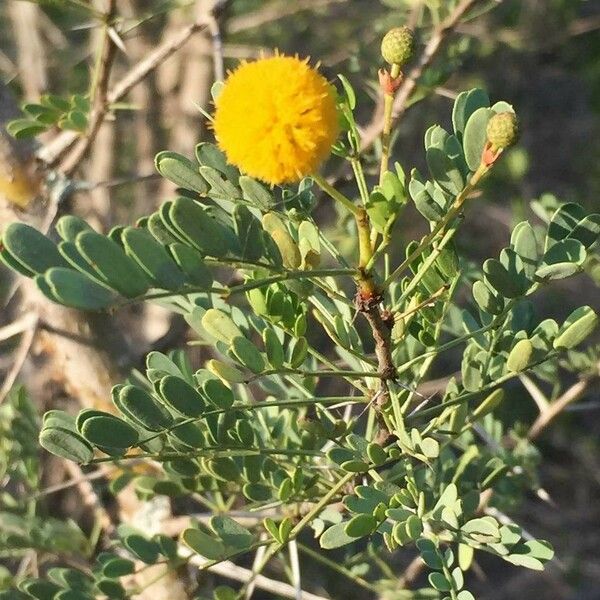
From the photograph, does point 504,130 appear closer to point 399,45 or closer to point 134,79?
point 399,45

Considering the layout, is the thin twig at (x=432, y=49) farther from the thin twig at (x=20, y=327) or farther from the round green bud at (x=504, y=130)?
the round green bud at (x=504, y=130)

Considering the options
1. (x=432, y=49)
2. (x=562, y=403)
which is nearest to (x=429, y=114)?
(x=432, y=49)

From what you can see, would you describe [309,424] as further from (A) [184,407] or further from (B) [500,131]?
(B) [500,131]

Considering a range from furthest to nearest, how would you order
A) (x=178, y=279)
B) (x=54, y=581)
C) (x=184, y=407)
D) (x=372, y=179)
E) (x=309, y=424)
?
(x=372, y=179), (x=54, y=581), (x=309, y=424), (x=184, y=407), (x=178, y=279)

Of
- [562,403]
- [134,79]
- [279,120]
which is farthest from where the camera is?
[134,79]

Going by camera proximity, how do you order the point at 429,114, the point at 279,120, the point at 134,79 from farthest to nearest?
1. the point at 429,114
2. the point at 134,79
3. the point at 279,120

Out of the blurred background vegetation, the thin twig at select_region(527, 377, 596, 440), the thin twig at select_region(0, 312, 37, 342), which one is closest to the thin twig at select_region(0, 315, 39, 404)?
the thin twig at select_region(0, 312, 37, 342)

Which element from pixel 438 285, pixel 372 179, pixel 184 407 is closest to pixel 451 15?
pixel 372 179

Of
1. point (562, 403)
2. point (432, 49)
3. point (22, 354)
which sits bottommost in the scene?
point (562, 403)
